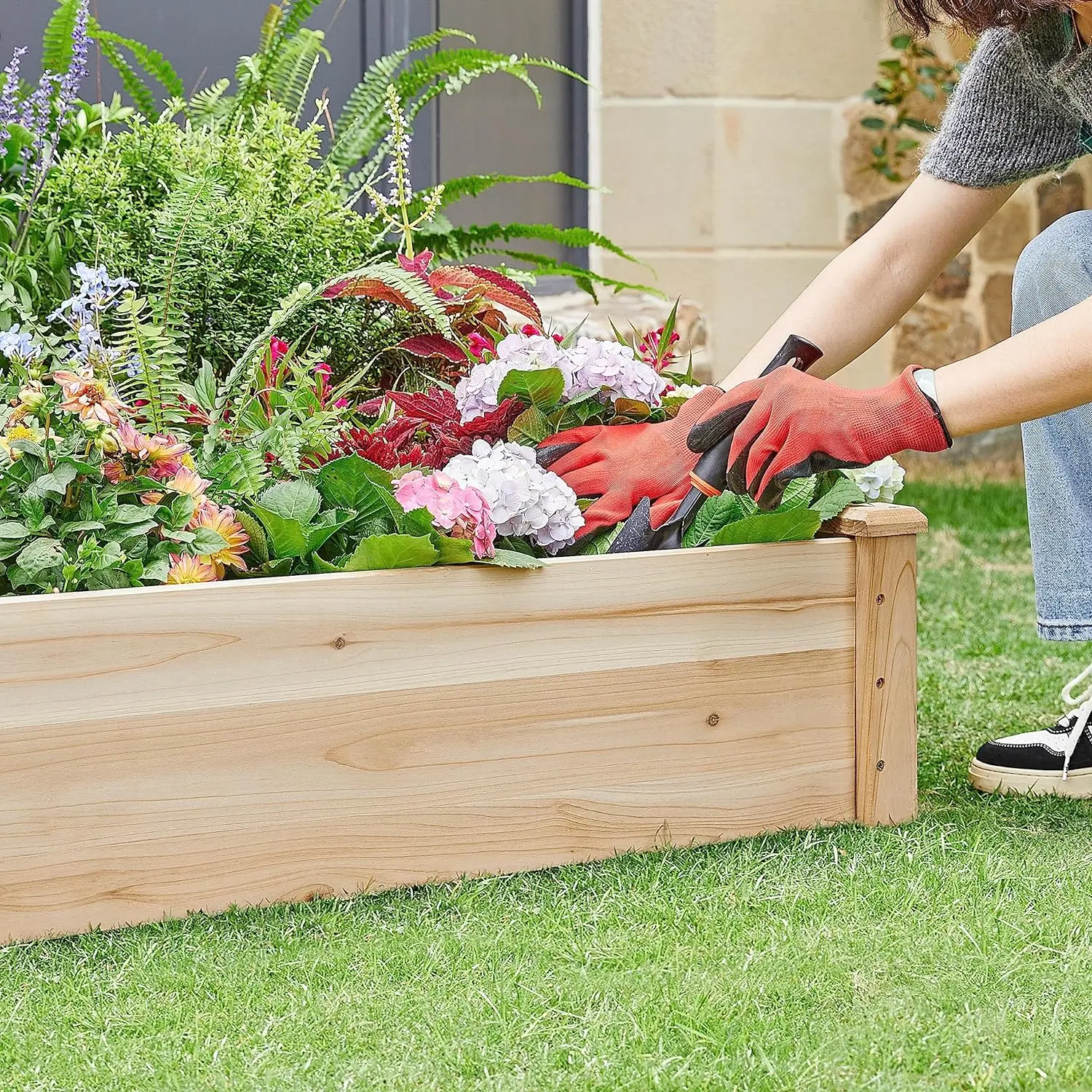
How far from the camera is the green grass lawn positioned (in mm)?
914

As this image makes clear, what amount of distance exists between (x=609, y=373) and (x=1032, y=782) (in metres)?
0.73

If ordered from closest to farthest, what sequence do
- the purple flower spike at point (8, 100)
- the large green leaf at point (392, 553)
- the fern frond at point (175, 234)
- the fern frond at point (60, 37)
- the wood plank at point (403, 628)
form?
the wood plank at point (403, 628) < the large green leaf at point (392, 553) < the fern frond at point (175, 234) < the purple flower spike at point (8, 100) < the fern frond at point (60, 37)

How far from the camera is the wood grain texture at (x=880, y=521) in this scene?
1375 mm

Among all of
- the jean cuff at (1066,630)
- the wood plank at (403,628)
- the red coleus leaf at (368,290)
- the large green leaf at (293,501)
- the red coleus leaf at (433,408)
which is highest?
the red coleus leaf at (368,290)

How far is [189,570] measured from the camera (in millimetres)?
1194

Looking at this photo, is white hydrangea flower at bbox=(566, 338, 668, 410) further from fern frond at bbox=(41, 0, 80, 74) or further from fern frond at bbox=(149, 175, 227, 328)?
fern frond at bbox=(41, 0, 80, 74)

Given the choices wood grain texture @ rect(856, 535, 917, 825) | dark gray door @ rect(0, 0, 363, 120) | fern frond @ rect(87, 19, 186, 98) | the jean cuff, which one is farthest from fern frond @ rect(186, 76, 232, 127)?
the jean cuff

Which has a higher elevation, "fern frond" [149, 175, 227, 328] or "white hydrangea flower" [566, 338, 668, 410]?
"fern frond" [149, 175, 227, 328]

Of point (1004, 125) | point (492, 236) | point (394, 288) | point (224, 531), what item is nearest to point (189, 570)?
point (224, 531)

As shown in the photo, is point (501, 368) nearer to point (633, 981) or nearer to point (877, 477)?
point (877, 477)

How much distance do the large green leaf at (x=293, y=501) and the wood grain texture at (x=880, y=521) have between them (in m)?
0.59

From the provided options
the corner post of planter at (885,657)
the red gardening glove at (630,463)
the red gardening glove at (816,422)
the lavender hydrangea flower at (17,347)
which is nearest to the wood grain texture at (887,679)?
the corner post of planter at (885,657)

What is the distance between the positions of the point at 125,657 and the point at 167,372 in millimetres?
439

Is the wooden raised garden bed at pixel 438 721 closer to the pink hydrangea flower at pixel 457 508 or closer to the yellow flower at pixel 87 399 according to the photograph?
the pink hydrangea flower at pixel 457 508
